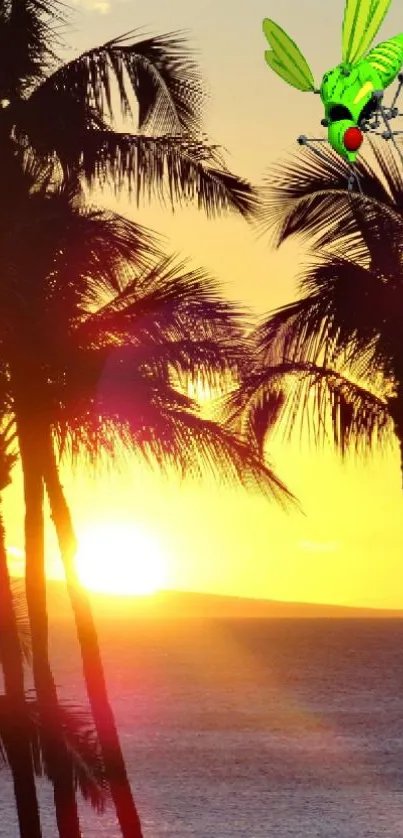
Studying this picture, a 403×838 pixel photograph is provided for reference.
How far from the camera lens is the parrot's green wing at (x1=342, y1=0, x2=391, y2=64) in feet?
36.4

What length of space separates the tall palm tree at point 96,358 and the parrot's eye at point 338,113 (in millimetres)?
9090

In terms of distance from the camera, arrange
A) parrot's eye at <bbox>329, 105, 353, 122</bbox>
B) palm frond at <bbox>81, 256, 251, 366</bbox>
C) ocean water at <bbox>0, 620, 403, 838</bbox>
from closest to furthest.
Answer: parrot's eye at <bbox>329, 105, 353, 122</bbox> → palm frond at <bbox>81, 256, 251, 366</bbox> → ocean water at <bbox>0, 620, 403, 838</bbox>

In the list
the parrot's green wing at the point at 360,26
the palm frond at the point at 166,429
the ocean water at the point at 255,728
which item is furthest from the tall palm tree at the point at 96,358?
the parrot's green wing at the point at 360,26

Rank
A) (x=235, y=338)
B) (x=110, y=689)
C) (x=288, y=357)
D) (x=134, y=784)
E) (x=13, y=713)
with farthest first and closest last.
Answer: (x=110, y=689), (x=134, y=784), (x=288, y=357), (x=13, y=713), (x=235, y=338)

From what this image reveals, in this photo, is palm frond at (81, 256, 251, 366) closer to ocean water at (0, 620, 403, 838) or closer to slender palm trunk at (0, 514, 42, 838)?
Result: slender palm trunk at (0, 514, 42, 838)

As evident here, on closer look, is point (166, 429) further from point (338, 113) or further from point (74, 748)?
point (338, 113)

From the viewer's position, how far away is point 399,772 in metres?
32.4

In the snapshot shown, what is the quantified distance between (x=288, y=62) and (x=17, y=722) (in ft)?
38.8

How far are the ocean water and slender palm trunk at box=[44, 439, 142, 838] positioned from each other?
4799mm

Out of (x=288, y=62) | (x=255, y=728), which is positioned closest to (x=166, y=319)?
(x=288, y=62)

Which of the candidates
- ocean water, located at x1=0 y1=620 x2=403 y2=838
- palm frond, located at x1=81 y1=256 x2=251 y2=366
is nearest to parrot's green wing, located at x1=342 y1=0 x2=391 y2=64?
palm frond, located at x1=81 y1=256 x2=251 y2=366

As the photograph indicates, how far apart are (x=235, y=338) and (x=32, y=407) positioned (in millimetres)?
3271

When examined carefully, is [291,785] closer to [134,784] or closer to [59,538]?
[134,784]

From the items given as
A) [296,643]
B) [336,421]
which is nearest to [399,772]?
[336,421]
